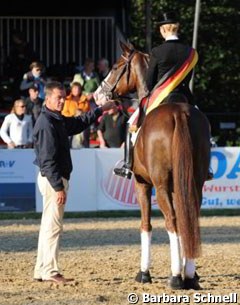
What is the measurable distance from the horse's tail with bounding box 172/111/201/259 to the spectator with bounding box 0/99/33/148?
1144 cm

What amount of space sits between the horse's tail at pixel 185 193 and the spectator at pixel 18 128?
37.5 feet

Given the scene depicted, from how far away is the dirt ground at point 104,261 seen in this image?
33.8ft

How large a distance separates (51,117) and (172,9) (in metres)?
26.5

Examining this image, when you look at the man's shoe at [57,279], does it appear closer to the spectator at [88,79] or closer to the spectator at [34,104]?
the spectator at [34,104]

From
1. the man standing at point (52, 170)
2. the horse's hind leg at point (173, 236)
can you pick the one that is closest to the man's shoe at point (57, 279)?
the man standing at point (52, 170)

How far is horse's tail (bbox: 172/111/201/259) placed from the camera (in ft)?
33.7

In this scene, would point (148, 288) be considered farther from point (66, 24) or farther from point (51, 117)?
point (66, 24)

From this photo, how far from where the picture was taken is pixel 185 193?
409 inches

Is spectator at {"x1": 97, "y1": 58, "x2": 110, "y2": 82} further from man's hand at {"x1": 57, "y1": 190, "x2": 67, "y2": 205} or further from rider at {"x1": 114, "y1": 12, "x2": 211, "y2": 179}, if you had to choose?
man's hand at {"x1": 57, "y1": 190, "x2": 67, "y2": 205}

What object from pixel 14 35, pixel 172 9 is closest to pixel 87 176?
pixel 14 35

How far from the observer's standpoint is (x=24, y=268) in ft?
41.4

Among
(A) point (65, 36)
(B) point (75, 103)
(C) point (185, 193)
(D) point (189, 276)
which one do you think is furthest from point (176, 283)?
(A) point (65, 36)

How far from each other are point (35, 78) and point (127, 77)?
37.8ft

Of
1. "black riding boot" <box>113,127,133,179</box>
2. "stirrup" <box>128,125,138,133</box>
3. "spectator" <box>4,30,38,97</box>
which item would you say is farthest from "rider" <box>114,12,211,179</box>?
"spectator" <box>4,30,38,97</box>
